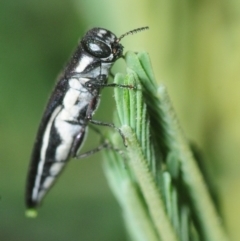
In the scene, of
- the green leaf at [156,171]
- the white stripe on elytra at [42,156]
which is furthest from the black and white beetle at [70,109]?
the green leaf at [156,171]

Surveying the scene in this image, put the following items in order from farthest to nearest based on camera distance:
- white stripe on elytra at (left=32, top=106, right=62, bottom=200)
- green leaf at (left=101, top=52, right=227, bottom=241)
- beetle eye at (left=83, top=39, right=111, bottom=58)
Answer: white stripe on elytra at (left=32, top=106, right=62, bottom=200)
beetle eye at (left=83, top=39, right=111, bottom=58)
green leaf at (left=101, top=52, right=227, bottom=241)

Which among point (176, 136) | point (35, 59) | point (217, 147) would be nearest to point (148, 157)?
point (176, 136)

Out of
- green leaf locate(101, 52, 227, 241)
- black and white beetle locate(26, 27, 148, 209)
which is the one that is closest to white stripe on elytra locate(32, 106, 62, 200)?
black and white beetle locate(26, 27, 148, 209)

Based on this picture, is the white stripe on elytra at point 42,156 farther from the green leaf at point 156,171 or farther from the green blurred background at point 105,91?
the green leaf at point 156,171

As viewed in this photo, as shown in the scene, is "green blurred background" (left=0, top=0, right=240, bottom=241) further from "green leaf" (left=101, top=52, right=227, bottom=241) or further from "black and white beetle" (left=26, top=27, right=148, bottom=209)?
"green leaf" (left=101, top=52, right=227, bottom=241)

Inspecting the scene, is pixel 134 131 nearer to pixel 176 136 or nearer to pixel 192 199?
pixel 176 136

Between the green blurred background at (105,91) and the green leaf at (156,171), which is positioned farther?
the green blurred background at (105,91)

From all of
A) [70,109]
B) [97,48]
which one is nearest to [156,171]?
[97,48]
